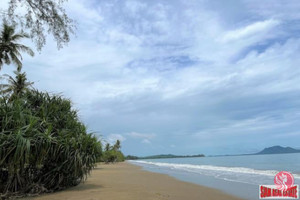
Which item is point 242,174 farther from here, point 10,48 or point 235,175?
point 10,48

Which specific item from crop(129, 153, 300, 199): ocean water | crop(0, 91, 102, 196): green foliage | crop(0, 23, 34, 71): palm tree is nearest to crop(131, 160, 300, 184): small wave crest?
crop(129, 153, 300, 199): ocean water

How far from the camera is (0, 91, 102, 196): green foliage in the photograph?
7139mm

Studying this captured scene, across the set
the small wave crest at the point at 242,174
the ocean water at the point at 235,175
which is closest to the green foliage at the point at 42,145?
the ocean water at the point at 235,175

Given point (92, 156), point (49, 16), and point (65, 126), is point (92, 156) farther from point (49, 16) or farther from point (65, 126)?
point (49, 16)

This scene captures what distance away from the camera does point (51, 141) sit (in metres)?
8.20

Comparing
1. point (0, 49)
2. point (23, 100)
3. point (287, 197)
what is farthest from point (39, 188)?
point (0, 49)

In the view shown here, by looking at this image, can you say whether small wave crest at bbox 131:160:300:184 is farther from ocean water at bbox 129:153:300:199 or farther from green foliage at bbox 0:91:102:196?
green foliage at bbox 0:91:102:196

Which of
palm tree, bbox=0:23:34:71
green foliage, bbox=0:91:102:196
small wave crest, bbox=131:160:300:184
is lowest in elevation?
small wave crest, bbox=131:160:300:184

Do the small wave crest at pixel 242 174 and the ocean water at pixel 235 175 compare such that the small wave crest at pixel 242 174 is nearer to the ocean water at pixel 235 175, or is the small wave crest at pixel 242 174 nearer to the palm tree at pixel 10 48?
the ocean water at pixel 235 175

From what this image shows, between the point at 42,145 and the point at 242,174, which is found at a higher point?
the point at 42,145

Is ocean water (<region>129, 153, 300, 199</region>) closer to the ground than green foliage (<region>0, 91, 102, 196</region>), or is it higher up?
closer to the ground

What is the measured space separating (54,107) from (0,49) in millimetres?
14147

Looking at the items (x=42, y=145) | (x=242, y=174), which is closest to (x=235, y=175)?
(x=242, y=174)

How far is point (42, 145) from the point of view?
7.93 meters
